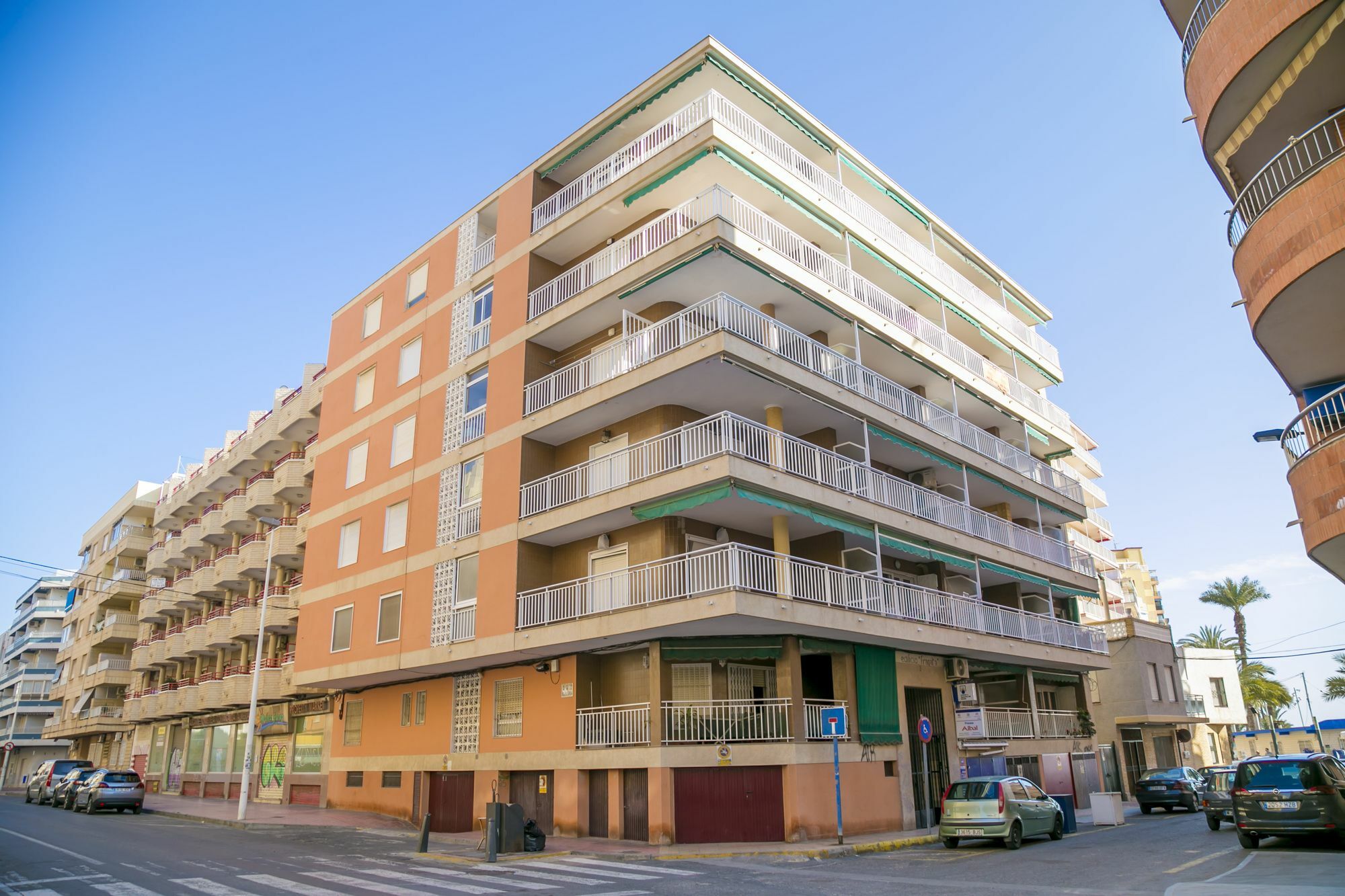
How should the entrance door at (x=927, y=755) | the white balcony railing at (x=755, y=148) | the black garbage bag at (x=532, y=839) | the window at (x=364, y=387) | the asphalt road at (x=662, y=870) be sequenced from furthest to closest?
the window at (x=364, y=387) → the entrance door at (x=927, y=755) → the white balcony railing at (x=755, y=148) → the black garbage bag at (x=532, y=839) → the asphalt road at (x=662, y=870)

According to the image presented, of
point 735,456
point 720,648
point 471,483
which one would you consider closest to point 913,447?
point 735,456

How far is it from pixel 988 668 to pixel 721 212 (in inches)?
667

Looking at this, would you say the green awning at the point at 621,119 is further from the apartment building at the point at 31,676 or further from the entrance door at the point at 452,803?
the apartment building at the point at 31,676

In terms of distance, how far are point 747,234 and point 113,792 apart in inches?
1058

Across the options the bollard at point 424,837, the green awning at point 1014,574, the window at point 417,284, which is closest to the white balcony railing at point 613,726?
the bollard at point 424,837

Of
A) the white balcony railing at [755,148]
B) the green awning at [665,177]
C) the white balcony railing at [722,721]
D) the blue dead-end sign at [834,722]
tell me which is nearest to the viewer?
the blue dead-end sign at [834,722]

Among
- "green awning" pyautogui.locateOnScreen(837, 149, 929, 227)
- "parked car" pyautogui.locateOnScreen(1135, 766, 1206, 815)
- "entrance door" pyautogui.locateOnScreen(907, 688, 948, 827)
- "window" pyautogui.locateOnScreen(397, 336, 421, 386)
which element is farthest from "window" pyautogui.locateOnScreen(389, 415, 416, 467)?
"parked car" pyautogui.locateOnScreen(1135, 766, 1206, 815)

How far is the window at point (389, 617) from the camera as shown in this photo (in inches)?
1016

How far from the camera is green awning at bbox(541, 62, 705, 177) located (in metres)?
22.4

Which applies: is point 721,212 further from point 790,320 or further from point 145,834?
point 145,834

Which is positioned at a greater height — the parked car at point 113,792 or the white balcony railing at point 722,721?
the white balcony railing at point 722,721

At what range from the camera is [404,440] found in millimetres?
28125

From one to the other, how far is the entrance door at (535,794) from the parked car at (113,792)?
15.1 m

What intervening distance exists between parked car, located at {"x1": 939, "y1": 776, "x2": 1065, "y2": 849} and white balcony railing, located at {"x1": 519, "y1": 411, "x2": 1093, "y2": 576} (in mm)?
7095
